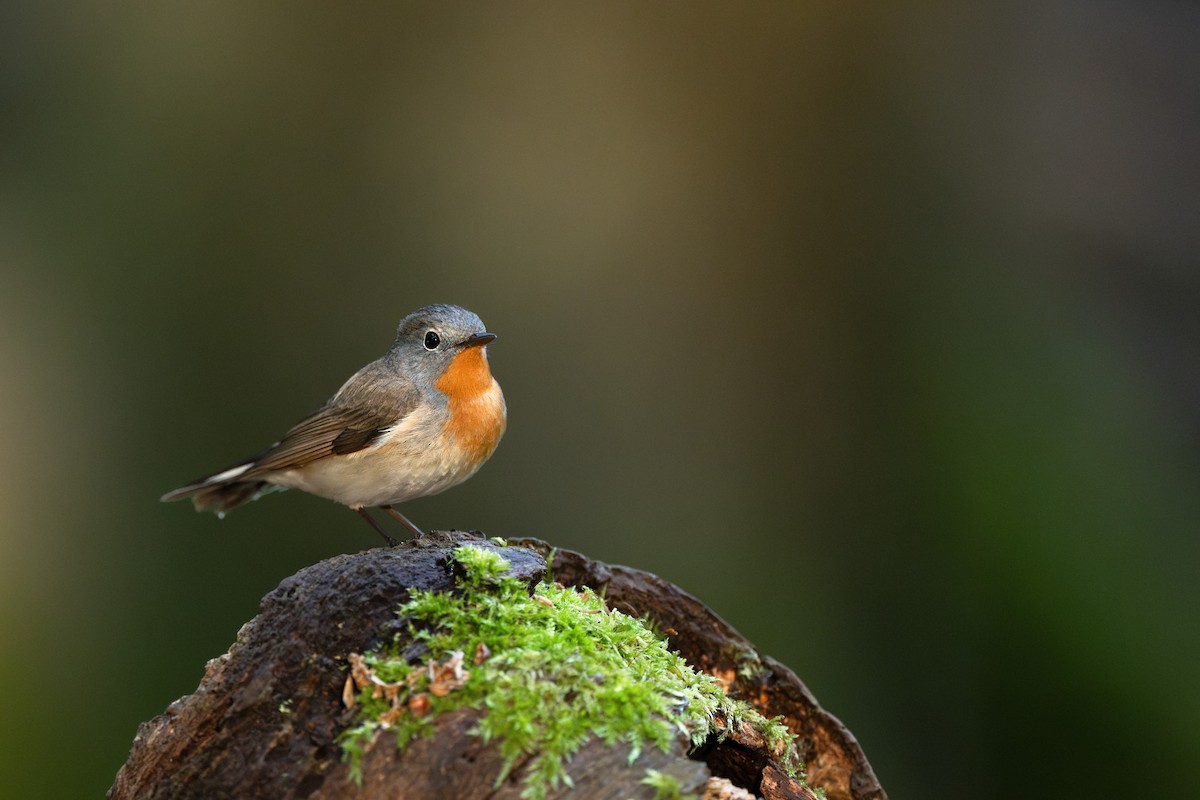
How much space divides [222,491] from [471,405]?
4.34 feet

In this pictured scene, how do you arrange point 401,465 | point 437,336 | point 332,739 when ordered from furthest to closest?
point 437,336, point 401,465, point 332,739

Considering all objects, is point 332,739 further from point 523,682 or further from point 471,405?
point 471,405

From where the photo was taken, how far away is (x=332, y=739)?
2.52 m

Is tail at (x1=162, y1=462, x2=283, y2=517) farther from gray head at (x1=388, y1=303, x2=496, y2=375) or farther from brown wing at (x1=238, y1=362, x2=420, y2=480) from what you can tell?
gray head at (x1=388, y1=303, x2=496, y2=375)

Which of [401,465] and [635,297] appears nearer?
[401,465]

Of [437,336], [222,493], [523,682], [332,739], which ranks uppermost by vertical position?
[437,336]

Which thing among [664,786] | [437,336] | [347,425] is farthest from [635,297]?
[664,786]

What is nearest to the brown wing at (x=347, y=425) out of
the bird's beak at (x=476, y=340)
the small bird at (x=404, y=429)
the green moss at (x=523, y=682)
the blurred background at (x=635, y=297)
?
the small bird at (x=404, y=429)

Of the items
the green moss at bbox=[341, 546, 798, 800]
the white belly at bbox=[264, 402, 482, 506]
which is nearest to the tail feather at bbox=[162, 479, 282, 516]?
the white belly at bbox=[264, 402, 482, 506]

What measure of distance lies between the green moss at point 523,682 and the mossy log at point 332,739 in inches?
1.3

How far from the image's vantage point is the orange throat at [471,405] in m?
4.57

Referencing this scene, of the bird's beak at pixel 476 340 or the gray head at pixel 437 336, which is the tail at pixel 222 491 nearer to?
the gray head at pixel 437 336

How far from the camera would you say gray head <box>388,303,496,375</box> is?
4645mm

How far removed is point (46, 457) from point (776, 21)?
6.21 m
